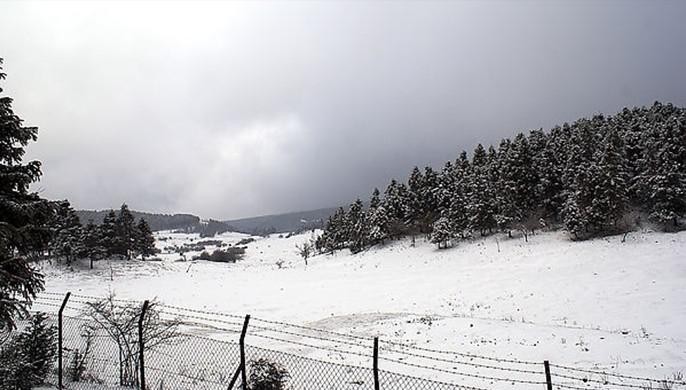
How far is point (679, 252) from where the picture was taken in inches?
1324

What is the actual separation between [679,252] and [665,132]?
20.2 m

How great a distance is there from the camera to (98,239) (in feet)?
198

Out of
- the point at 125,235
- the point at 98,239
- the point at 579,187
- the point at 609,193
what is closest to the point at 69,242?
the point at 98,239

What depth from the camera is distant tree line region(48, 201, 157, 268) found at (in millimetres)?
56812

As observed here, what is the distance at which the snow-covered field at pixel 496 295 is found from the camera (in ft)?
52.6

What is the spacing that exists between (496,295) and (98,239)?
185 ft

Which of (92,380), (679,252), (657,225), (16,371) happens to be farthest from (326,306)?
(657,225)

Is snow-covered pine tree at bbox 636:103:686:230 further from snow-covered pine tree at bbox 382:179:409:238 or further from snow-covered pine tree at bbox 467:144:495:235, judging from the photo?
snow-covered pine tree at bbox 382:179:409:238

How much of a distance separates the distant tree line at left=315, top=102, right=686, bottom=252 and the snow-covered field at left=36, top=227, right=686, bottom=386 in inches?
132

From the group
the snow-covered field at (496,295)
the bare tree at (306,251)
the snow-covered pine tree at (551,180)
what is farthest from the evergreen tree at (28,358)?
the bare tree at (306,251)

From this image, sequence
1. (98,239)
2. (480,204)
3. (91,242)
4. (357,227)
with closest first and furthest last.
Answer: (480,204) → (91,242) → (98,239) → (357,227)

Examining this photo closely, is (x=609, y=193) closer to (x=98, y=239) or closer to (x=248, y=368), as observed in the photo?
(x=248, y=368)

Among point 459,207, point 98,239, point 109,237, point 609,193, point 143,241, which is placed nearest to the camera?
point 609,193

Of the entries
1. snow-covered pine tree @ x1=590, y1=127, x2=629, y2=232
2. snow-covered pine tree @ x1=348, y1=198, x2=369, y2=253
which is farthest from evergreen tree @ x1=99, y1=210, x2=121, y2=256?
snow-covered pine tree @ x1=590, y1=127, x2=629, y2=232
